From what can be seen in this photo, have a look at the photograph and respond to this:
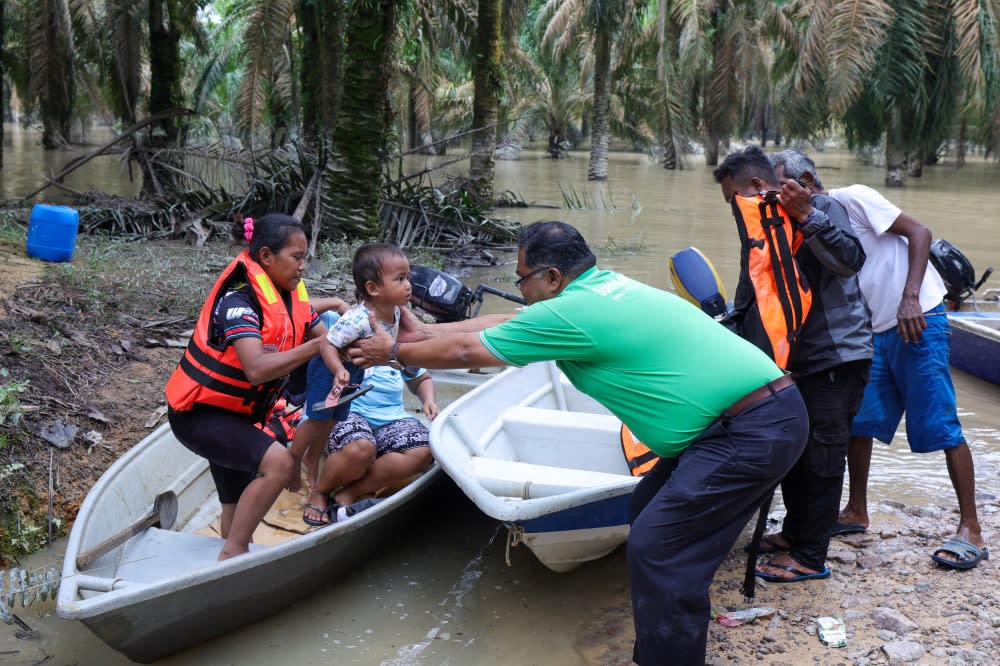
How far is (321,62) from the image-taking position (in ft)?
51.8

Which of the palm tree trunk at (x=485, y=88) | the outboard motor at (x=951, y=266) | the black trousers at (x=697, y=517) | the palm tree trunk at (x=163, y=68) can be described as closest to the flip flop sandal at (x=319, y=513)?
the black trousers at (x=697, y=517)

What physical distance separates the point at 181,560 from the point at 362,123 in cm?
776

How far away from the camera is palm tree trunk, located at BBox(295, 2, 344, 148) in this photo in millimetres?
15125

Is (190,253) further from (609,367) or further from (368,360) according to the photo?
(609,367)

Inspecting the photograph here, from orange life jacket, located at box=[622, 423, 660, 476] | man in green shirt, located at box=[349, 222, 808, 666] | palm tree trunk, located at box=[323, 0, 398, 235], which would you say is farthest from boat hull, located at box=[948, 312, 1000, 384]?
palm tree trunk, located at box=[323, 0, 398, 235]

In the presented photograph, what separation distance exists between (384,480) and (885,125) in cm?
2370

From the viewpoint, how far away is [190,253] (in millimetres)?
9891

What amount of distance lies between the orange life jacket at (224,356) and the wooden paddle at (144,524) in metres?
0.60

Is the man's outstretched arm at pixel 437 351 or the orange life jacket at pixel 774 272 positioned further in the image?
the orange life jacket at pixel 774 272

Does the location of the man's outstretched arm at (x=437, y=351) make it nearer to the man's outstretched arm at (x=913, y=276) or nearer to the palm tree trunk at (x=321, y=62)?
the man's outstretched arm at (x=913, y=276)

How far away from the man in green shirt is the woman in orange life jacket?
0.98m

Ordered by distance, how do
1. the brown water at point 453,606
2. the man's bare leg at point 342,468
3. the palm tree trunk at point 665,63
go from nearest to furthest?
the brown water at point 453,606, the man's bare leg at point 342,468, the palm tree trunk at point 665,63

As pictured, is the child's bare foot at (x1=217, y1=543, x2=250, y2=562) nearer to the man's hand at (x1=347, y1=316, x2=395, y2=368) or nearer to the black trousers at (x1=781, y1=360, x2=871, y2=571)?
the man's hand at (x1=347, y1=316, x2=395, y2=368)

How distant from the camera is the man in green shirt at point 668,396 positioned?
2.88 metres
